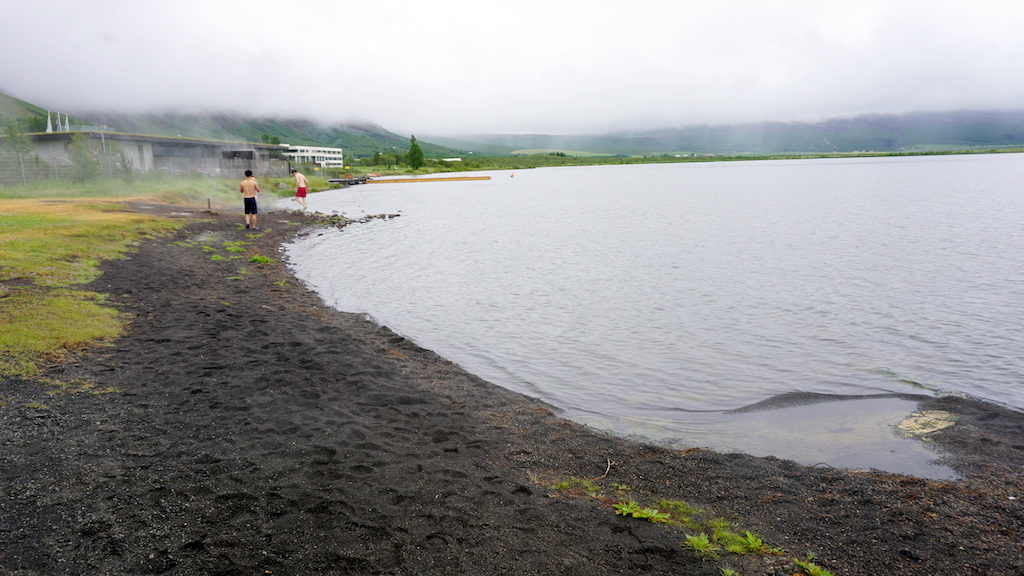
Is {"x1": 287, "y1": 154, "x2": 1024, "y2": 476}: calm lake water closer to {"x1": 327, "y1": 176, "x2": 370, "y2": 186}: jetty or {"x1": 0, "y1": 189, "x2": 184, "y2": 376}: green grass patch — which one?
{"x1": 0, "y1": 189, "x2": 184, "y2": 376}: green grass patch

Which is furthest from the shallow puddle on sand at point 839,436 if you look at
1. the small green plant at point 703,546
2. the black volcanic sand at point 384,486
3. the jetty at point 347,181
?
the jetty at point 347,181

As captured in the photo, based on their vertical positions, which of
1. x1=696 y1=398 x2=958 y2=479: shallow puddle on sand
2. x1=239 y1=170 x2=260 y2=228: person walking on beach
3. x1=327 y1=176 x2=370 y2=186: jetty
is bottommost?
x1=696 y1=398 x2=958 y2=479: shallow puddle on sand

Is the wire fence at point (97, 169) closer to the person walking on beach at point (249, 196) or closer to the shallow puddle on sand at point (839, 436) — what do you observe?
the person walking on beach at point (249, 196)

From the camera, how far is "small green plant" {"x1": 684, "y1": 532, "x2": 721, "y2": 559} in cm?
584

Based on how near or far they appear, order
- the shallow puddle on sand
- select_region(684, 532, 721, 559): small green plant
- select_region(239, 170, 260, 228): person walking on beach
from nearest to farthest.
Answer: select_region(684, 532, 721, 559): small green plant < the shallow puddle on sand < select_region(239, 170, 260, 228): person walking on beach

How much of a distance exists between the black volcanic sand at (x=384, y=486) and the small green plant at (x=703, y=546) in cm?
14

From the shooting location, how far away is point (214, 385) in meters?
9.53

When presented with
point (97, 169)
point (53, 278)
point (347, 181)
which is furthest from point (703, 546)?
point (347, 181)

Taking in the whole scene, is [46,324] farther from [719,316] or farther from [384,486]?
[719,316]

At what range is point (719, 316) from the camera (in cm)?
1839

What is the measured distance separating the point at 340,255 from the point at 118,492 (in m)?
26.4

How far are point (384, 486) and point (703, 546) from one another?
342cm

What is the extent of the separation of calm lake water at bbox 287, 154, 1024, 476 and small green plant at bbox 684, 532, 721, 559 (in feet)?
11.5

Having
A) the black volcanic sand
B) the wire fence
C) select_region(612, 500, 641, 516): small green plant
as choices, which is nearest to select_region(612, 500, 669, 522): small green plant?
select_region(612, 500, 641, 516): small green plant
